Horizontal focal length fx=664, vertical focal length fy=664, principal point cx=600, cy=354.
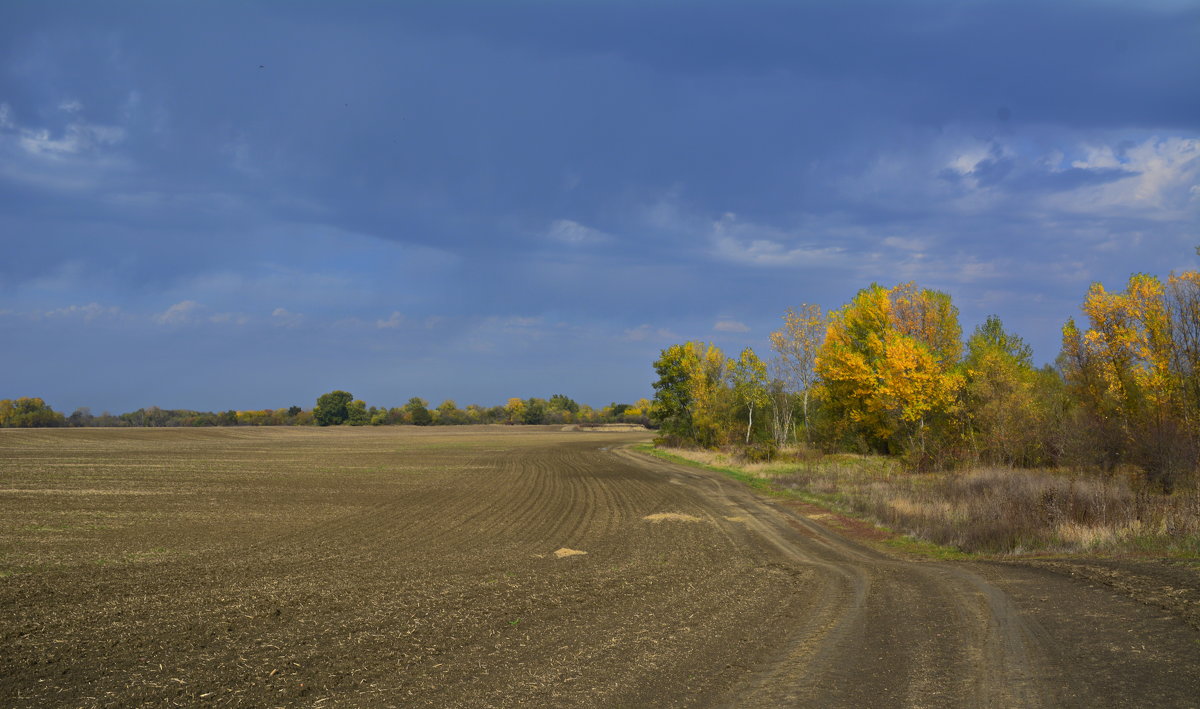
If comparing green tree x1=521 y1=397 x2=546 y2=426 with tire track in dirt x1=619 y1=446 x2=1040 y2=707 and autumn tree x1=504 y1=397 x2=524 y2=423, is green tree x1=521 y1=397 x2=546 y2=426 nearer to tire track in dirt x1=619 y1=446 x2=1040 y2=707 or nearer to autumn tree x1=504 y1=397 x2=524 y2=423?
autumn tree x1=504 y1=397 x2=524 y2=423

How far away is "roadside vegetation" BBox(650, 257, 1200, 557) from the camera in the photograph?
16.0 m

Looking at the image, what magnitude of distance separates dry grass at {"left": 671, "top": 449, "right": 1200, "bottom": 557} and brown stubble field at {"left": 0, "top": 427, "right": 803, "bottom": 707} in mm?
4965

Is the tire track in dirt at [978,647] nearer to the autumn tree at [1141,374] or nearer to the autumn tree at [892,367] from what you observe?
the autumn tree at [1141,374]

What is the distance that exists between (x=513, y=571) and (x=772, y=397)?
43.3 metres

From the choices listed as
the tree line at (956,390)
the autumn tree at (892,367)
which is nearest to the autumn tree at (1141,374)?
the tree line at (956,390)

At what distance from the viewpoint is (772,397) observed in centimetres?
5303

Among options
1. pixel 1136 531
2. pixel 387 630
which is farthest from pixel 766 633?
pixel 1136 531

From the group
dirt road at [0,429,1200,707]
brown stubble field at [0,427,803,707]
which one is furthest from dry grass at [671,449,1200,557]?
brown stubble field at [0,427,803,707]

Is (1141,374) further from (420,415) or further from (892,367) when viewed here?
(420,415)

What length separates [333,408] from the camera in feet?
490

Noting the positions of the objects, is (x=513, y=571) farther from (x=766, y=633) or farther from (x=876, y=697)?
(x=876, y=697)

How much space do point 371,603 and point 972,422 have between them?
118ft

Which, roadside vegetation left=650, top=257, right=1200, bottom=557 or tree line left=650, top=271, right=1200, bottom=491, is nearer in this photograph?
roadside vegetation left=650, top=257, right=1200, bottom=557

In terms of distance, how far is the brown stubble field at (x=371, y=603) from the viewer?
6.76 m
